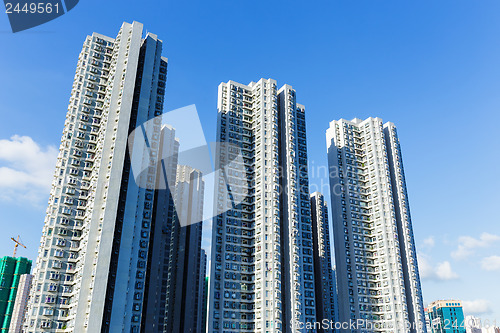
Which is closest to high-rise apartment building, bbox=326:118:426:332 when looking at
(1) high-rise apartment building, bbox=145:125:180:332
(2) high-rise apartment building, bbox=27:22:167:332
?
(1) high-rise apartment building, bbox=145:125:180:332

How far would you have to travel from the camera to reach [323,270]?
104062 millimetres

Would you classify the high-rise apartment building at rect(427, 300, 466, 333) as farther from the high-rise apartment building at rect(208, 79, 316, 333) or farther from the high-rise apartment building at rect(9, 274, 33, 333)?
the high-rise apartment building at rect(9, 274, 33, 333)

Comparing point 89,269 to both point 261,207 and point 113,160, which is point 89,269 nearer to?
point 113,160

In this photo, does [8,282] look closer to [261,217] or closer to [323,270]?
[323,270]

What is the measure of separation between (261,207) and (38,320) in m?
38.5

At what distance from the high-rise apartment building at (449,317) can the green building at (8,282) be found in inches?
5961

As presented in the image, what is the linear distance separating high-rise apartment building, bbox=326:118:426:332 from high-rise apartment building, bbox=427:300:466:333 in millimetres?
90670

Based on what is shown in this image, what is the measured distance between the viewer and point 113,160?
5894 centimetres

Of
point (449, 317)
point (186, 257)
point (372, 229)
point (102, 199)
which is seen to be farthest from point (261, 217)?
point (449, 317)

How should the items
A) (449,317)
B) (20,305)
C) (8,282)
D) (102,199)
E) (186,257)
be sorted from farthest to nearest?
(449,317) < (8,282) < (20,305) < (186,257) < (102,199)

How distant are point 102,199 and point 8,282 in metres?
99.7

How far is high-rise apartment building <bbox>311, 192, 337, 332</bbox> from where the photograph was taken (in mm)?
96688

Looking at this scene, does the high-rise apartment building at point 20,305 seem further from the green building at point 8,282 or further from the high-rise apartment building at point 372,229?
the high-rise apartment building at point 372,229

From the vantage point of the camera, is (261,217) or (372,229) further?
(372,229)
